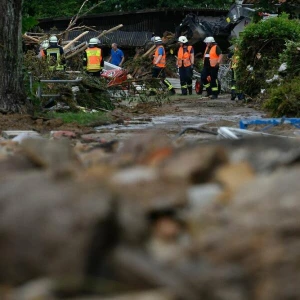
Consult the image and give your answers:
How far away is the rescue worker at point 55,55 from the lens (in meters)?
16.8

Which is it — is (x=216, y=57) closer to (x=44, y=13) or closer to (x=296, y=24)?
(x=296, y=24)

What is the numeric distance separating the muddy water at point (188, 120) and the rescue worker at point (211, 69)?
1987mm

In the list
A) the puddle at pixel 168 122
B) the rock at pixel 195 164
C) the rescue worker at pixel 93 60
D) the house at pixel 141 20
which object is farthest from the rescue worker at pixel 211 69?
the rock at pixel 195 164

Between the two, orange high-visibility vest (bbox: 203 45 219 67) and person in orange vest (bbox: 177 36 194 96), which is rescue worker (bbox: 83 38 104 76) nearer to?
orange high-visibility vest (bbox: 203 45 219 67)

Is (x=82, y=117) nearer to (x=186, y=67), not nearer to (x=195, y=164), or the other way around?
(x=195, y=164)

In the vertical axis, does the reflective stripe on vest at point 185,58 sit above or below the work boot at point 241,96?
above

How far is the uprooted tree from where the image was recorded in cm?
1355

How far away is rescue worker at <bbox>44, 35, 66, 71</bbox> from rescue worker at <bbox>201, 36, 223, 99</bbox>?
4.20 metres

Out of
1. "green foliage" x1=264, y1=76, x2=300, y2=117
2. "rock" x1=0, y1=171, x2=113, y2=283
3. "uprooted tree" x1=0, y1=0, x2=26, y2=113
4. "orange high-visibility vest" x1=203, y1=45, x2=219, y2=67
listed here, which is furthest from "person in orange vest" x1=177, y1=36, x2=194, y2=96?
"rock" x1=0, y1=171, x2=113, y2=283

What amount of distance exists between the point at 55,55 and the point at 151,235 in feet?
58.4

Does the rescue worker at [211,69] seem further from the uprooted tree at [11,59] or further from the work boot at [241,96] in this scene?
the uprooted tree at [11,59]

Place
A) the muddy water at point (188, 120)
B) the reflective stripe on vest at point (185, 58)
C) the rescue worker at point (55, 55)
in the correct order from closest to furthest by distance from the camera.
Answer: the muddy water at point (188, 120)
the rescue worker at point (55, 55)
the reflective stripe on vest at point (185, 58)

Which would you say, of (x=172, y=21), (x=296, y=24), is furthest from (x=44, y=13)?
(x=296, y=24)

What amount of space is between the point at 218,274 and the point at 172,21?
123 feet
